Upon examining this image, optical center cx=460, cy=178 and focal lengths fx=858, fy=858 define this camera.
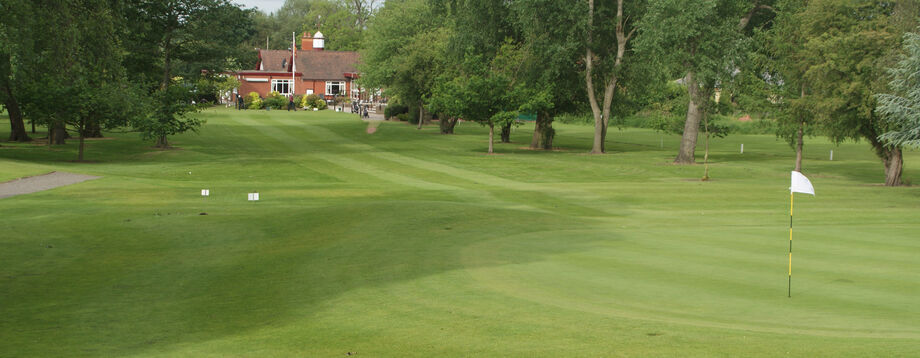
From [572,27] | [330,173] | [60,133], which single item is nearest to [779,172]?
[572,27]

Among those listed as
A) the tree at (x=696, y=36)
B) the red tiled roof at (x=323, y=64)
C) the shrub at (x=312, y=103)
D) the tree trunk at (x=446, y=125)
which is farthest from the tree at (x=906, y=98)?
the red tiled roof at (x=323, y=64)

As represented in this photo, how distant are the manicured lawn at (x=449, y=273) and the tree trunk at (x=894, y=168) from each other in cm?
540

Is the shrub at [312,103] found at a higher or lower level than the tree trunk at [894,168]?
higher

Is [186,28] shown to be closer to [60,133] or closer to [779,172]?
[60,133]

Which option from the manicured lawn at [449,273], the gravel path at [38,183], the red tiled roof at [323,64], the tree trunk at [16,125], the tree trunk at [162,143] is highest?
the red tiled roof at [323,64]

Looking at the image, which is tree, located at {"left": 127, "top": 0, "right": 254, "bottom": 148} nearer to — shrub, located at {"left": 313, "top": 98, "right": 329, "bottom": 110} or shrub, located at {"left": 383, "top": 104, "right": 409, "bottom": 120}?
shrub, located at {"left": 383, "top": 104, "right": 409, "bottom": 120}

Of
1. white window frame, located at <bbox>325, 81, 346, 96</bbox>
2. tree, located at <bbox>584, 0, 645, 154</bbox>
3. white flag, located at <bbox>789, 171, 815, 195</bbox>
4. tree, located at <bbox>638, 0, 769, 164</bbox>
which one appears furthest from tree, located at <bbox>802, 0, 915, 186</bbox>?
white window frame, located at <bbox>325, 81, 346, 96</bbox>

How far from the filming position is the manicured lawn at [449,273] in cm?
1012

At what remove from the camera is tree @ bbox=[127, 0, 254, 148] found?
158ft

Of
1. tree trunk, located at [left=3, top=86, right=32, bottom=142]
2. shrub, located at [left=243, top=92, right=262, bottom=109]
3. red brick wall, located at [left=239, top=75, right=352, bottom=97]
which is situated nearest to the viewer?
tree trunk, located at [left=3, top=86, right=32, bottom=142]

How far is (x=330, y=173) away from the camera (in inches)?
1677

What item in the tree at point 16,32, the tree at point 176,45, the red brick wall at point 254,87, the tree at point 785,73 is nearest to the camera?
the tree at point 16,32

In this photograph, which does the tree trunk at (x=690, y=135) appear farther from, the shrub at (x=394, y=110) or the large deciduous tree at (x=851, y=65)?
the shrub at (x=394, y=110)

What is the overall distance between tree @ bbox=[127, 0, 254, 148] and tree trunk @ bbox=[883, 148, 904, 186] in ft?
118
